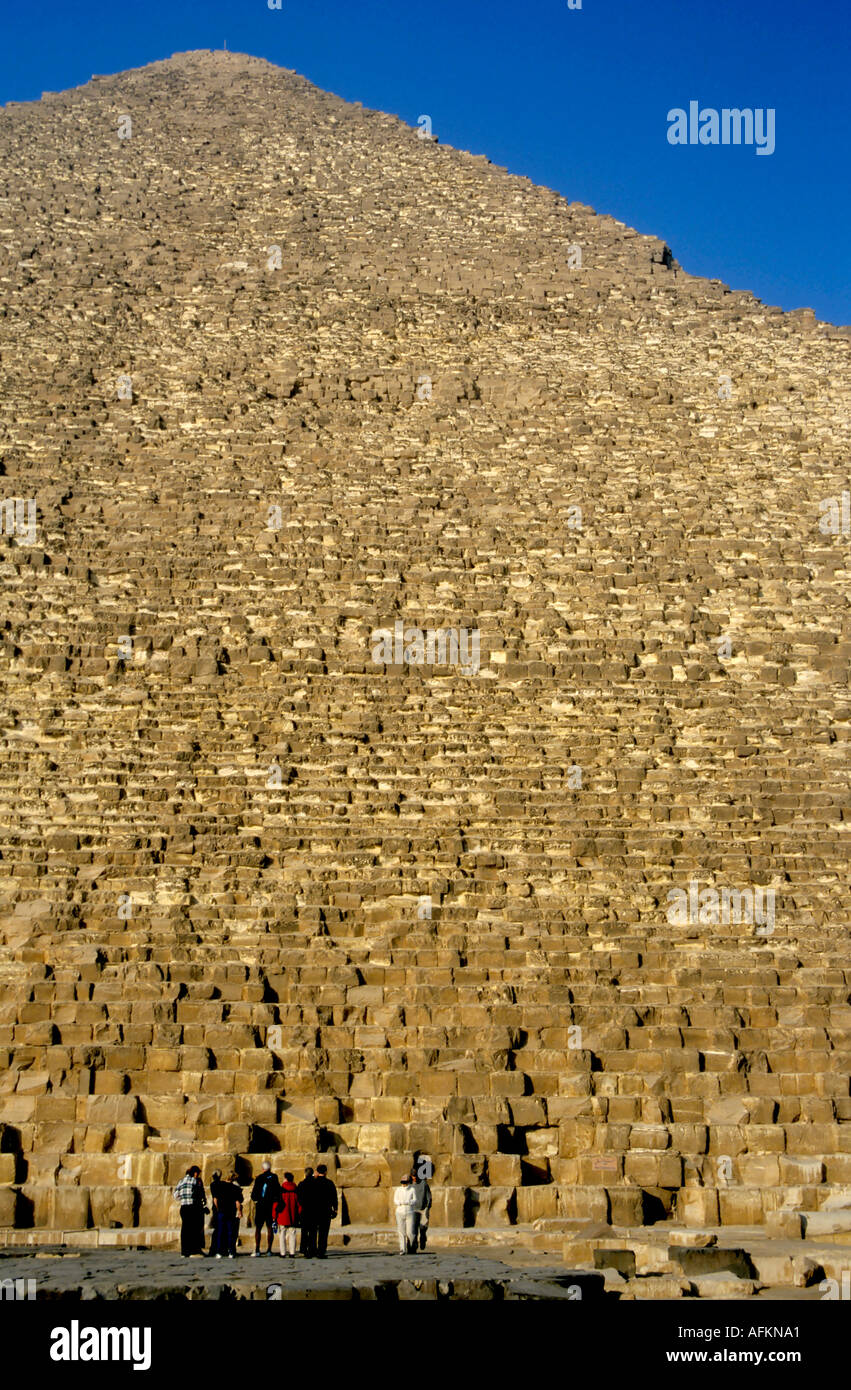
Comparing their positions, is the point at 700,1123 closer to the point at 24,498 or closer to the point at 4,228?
the point at 24,498

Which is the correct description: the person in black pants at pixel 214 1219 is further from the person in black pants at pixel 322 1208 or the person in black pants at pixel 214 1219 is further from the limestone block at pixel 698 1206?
the limestone block at pixel 698 1206

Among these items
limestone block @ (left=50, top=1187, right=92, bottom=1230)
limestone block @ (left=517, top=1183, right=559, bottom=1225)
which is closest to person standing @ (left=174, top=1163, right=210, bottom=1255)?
limestone block @ (left=50, top=1187, right=92, bottom=1230)

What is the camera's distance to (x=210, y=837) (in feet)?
37.7

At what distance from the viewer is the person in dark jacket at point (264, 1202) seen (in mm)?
8258

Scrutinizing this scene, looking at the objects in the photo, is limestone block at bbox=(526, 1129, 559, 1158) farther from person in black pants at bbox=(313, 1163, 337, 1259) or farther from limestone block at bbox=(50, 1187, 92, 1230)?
limestone block at bbox=(50, 1187, 92, 1230)

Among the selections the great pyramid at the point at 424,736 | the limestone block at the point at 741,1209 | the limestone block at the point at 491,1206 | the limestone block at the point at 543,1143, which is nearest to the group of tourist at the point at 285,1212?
the limestone block at the point at 491,1206

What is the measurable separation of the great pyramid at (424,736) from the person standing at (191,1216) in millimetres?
848

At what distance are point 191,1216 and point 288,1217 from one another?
1.79 feet

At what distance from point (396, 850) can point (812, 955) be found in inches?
129

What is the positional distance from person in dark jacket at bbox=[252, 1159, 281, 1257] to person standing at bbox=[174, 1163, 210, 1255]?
307 mm

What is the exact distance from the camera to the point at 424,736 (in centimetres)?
1266

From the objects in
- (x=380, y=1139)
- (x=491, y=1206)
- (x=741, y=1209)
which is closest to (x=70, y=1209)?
(x=380, y=1139)

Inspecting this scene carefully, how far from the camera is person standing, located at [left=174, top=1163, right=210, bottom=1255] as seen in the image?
8109 millimetres

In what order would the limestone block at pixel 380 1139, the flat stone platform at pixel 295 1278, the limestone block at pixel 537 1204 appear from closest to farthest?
the flat stone platform at pixel 295 1278
the limestone block at pixel 537 1204
the limestone block at pixel 380 1139
